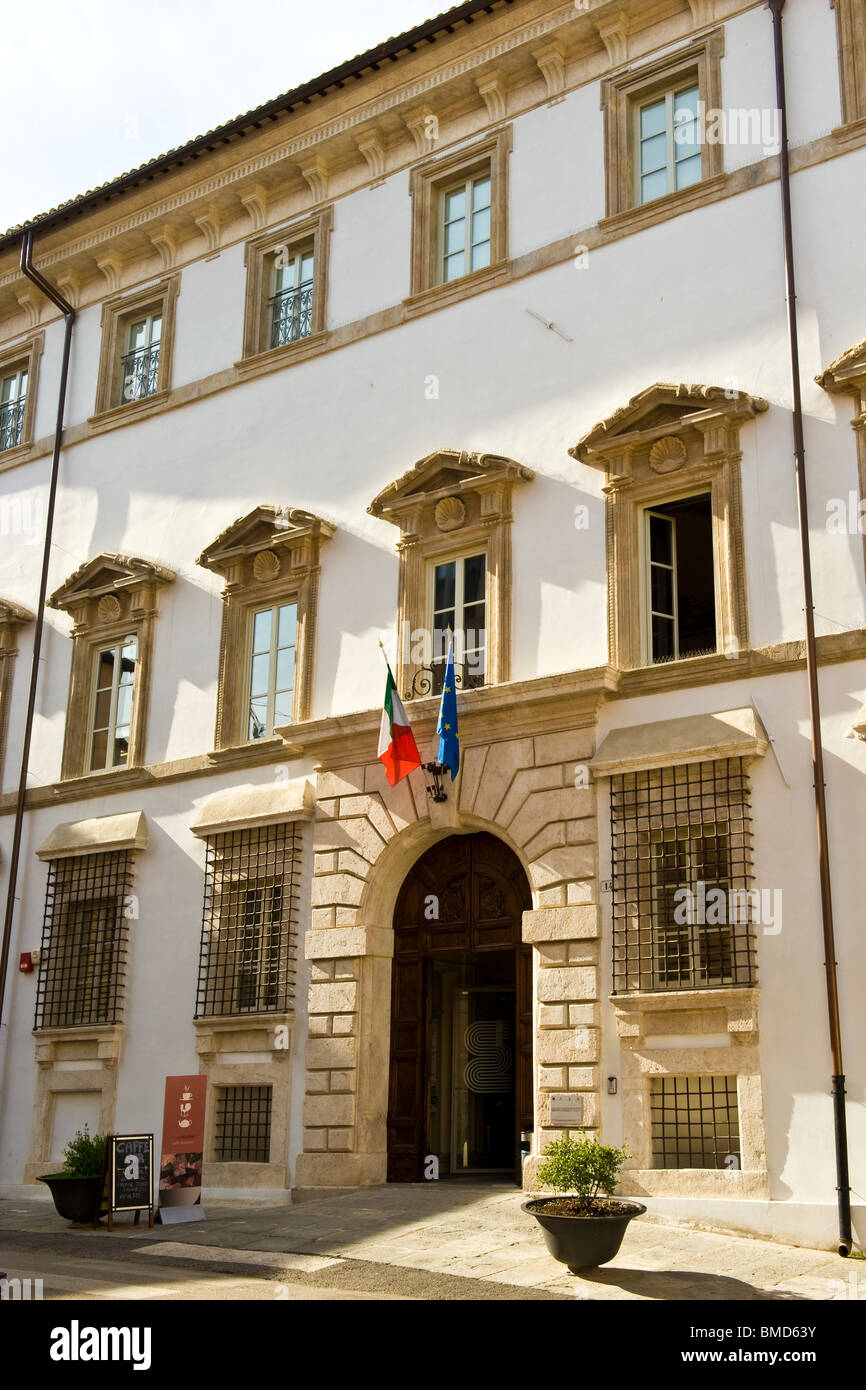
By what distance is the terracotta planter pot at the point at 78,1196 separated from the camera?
14.7m

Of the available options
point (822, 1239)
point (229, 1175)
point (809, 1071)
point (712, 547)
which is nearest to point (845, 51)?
point (712, 547)

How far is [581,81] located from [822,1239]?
12482mm

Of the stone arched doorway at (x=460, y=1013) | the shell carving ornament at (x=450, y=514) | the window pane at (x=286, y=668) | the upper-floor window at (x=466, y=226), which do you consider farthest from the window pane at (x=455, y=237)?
the stone arched doorway at (x=460, y=1013)

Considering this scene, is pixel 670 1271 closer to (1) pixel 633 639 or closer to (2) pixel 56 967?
(1) pixel 633 639

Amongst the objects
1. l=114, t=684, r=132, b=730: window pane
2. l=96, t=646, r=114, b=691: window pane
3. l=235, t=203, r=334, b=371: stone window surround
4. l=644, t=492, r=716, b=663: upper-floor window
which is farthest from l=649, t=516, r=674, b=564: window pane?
l=96, t=646, r=114, b=691: window pane

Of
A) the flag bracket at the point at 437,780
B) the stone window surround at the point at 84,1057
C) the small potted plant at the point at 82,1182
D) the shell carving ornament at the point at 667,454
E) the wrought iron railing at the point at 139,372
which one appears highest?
the wrought iron railing at the point at 139,372

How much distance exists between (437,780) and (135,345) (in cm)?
939

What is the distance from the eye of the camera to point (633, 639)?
574 inches

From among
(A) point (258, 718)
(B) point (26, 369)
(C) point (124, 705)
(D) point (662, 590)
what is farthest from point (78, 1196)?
Answer: (B) point (26, 369)

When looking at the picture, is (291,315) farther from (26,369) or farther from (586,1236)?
(586,1236)

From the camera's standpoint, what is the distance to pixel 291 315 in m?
19.2

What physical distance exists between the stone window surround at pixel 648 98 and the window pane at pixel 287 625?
18.9 feet

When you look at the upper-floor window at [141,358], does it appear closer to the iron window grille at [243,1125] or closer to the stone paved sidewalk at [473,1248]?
the iron window grille at [243,1125]

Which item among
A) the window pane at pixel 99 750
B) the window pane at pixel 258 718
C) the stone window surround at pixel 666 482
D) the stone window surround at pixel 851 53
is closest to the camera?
the stone window surround at pixel 666 482
